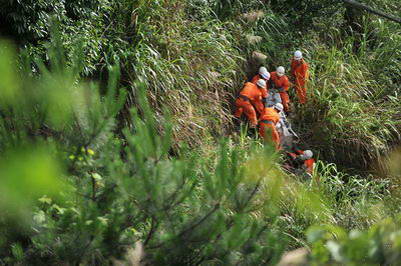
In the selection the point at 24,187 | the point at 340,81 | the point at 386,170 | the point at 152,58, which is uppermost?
the point at 24,187

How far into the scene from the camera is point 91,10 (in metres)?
6.09

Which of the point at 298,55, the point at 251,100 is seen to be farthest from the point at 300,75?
the point at 251,100

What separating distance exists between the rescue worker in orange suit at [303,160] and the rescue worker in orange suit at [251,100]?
1.94ft

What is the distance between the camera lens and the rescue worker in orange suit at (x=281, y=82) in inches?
311

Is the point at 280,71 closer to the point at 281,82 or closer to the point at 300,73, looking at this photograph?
the point at 281,82

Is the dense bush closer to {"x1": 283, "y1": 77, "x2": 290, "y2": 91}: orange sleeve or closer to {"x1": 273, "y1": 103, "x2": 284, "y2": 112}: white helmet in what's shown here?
{"x1": 283, "y1": 77, "x2": 290, "y2": 91}: orange sleeve

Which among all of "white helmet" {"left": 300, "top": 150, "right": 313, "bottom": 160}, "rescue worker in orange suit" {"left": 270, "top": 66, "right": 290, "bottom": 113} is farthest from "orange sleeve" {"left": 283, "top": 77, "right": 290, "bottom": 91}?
"white helmet" {"left": 300, "top": 150, "right": 313, "bottom": 160}

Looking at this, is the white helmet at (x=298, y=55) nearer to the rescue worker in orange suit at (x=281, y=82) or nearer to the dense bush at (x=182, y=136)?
the rescue worker in orange suit at (x=281, y=82)

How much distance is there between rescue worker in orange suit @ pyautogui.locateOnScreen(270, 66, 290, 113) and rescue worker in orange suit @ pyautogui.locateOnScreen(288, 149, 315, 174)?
0.86m

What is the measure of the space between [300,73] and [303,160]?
4.36 feet

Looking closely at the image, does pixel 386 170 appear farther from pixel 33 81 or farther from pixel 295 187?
pixel 33 81

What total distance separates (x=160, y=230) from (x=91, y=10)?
12.0ft

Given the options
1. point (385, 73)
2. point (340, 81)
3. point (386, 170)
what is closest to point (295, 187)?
point (386, 170)

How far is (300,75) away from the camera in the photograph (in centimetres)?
807
